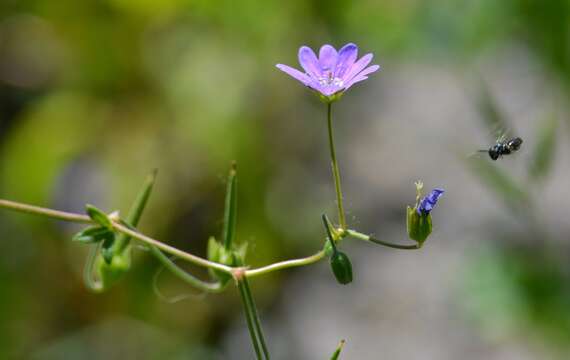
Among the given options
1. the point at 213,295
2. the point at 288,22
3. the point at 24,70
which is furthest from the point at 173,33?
the point at 213,295

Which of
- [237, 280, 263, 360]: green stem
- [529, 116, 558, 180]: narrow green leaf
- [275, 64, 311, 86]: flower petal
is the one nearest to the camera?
[275, 64, 311, 86]: flower petal

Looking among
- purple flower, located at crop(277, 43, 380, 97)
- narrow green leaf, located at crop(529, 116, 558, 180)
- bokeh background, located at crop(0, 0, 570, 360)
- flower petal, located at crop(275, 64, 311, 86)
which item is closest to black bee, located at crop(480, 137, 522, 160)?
purple flower, located at crop(277, 43, 380, 97)

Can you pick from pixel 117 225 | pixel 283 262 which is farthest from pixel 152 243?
pixel 283 262

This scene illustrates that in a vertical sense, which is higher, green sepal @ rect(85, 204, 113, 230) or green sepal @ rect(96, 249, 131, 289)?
green sepal @ rect(85, 204, 113, 230)

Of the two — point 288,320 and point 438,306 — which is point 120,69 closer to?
point 288,320

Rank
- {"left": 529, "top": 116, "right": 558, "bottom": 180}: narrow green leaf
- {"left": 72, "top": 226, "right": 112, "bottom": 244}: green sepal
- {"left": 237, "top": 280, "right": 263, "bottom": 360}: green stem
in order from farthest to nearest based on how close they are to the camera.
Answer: {"left": 529, "top": 116, "right": 558, "bottom": 180}: narrow green leaf < {"left": 72, "top": 226, "right": 112, "bottom": 244}: green sepal < {"left": 237, "top": 280, "right": 263, "bottom": 360}: green stem

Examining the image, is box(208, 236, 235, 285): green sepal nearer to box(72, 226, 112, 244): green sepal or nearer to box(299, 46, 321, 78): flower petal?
box(72, 226, 112, 244): green sepal

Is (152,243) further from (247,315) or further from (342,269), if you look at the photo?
(342,269)
